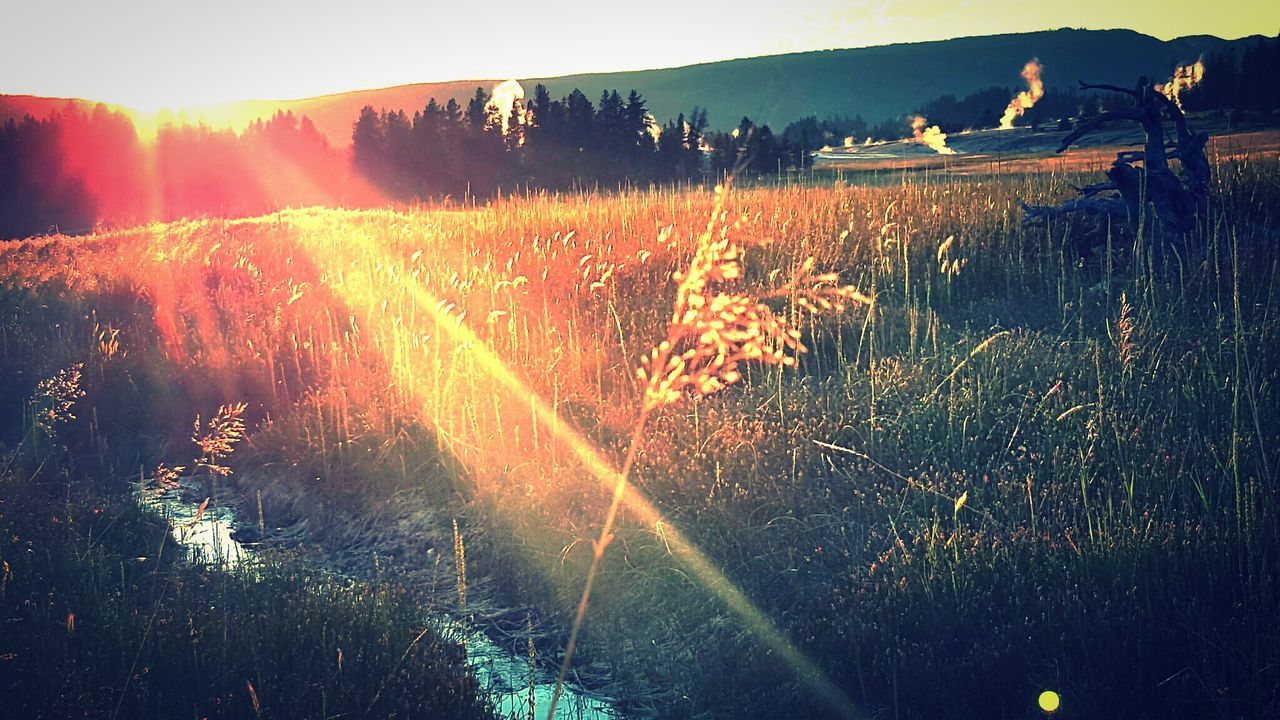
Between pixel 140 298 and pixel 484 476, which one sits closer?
pixel 484 476

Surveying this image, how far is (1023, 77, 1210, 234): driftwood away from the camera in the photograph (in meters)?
7.27

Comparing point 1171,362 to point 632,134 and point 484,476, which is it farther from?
point 632,134

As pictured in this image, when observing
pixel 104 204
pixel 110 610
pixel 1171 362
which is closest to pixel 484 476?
pixel 110 610

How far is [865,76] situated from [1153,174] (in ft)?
518

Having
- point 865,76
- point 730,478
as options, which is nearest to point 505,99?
point 730,478

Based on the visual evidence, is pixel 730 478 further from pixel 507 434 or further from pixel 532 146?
pixel 532 146

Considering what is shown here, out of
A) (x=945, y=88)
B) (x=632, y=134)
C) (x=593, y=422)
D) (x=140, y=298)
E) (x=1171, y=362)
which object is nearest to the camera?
(x=1171, y=362)

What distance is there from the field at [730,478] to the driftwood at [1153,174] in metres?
0.24

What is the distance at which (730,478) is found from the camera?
4.43 meters

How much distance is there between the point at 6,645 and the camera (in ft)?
9.45

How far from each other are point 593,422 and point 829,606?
2203 mm

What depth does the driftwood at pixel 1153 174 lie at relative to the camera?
23.8 ft

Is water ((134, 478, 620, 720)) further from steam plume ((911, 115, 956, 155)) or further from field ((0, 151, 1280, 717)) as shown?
steam plume ((911, 115, 956, 155))

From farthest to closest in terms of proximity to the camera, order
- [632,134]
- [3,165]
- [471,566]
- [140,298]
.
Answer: [3,165], [632,134], [140,298], [471,566]
